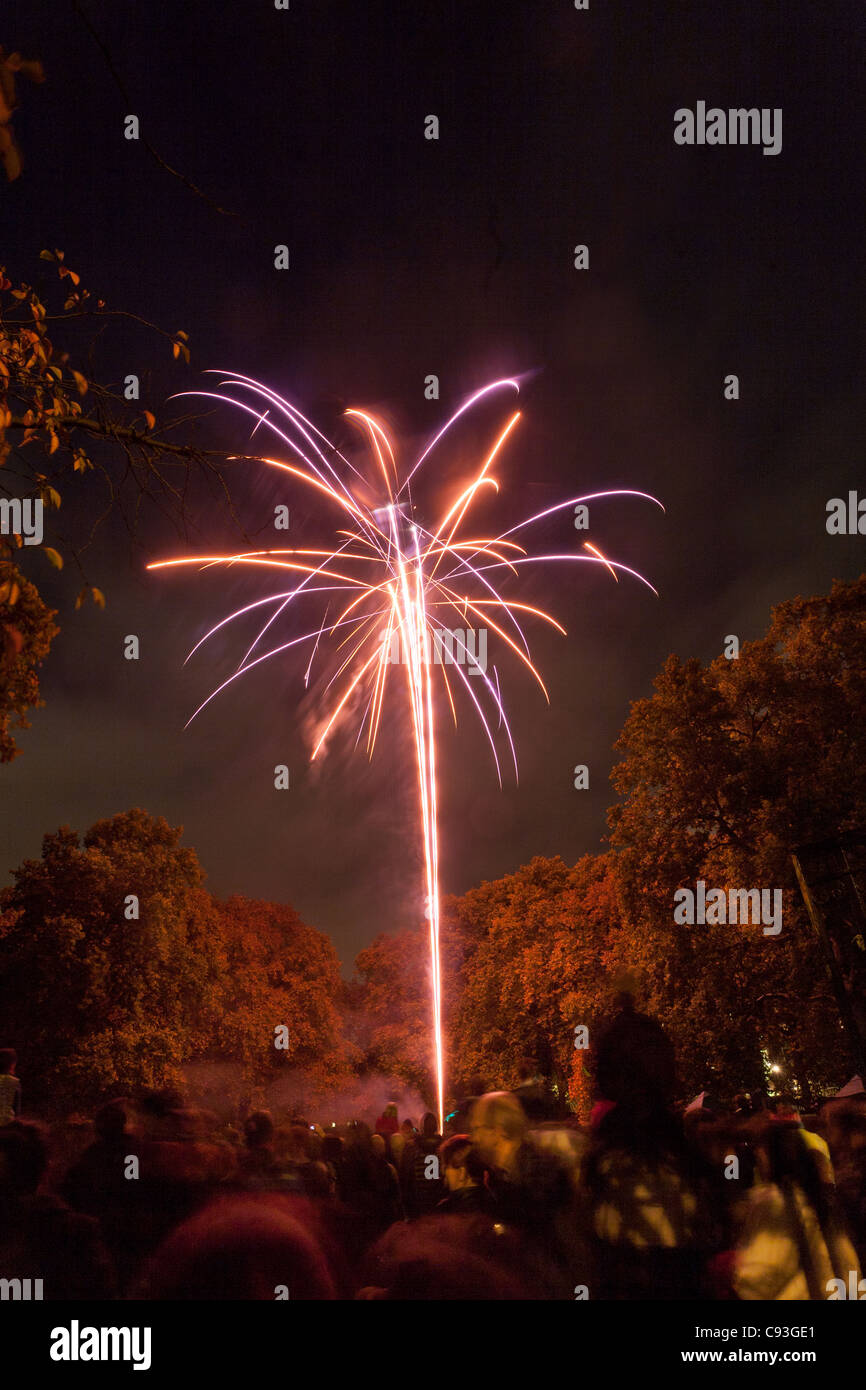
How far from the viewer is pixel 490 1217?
14.0 feet

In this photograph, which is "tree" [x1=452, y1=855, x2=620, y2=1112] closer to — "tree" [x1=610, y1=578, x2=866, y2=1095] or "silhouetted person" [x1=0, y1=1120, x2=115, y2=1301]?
"tree" [x1=610, y1=578, x2=866, y2=1095]

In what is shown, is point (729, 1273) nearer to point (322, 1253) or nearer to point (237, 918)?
point (322, 1253)

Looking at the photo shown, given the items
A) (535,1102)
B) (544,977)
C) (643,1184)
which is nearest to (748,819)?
(535,1102)

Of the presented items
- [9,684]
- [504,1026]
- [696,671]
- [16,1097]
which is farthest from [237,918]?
[16,1097]

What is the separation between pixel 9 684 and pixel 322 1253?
24.3ft

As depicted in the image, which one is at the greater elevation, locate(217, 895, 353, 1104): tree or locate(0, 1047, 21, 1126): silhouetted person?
locate(0, 1047, 21, 1126): silhouetted person

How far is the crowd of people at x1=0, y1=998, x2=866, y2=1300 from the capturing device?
412cm

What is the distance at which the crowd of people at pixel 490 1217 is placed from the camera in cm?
412

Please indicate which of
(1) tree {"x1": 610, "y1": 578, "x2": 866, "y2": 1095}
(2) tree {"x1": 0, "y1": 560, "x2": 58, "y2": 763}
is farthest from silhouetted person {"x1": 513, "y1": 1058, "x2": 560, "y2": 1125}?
(1) tree {"x1": 610, "y1": 578, "x2": 866, "y2": 1095}

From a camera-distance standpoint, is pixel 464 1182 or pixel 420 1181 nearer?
pixel 464 1182

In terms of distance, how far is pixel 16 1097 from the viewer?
5355 mm

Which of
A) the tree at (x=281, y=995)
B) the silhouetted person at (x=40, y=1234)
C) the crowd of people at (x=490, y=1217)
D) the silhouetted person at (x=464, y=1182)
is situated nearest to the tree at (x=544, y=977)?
the tree at (x=281, y=995)

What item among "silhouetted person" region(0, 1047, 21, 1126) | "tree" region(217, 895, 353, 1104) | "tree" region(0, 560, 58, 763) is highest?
"tree" region(0, 560, 58, 763)

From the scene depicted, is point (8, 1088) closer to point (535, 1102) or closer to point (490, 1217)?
point (490, 1217)
